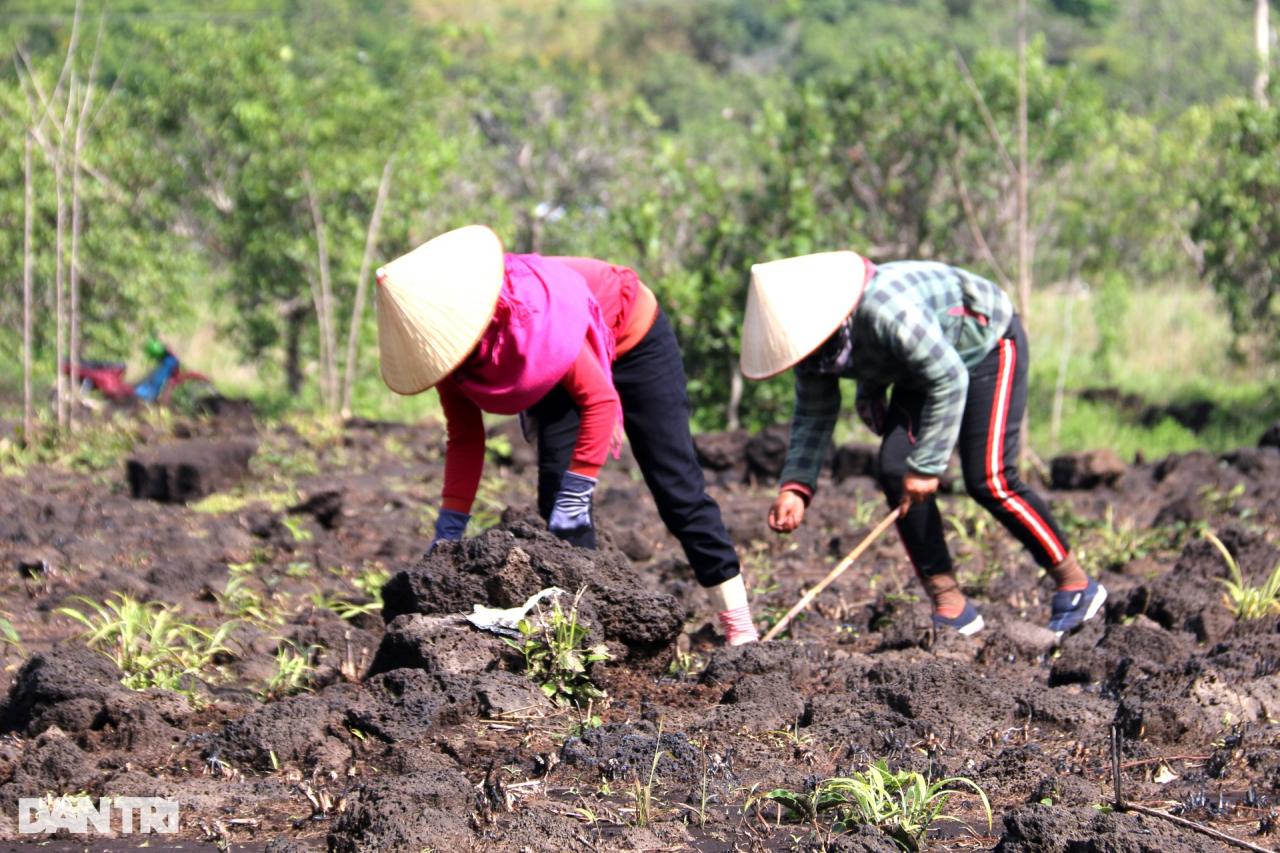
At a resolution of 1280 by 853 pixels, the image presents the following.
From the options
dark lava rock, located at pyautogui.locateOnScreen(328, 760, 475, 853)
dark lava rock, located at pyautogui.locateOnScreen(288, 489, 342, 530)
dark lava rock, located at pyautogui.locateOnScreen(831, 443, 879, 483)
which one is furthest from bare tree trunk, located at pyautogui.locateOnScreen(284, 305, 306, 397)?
dark lava rock, located at pyautogui.locateOnScreen(328, 760, 475, 853)

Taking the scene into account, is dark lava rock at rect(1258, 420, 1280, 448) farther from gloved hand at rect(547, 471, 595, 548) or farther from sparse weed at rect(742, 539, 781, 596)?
gloved hand at rect(547, 471, 595, 548)

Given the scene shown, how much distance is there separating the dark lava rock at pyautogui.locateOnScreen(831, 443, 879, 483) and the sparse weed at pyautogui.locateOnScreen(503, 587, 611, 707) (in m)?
4.33

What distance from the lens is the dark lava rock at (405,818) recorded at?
126 inches

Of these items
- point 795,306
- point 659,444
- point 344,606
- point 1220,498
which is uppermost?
point 795,306

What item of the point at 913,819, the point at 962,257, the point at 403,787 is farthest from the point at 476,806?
the point at 962,257

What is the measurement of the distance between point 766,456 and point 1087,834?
5.44 meters

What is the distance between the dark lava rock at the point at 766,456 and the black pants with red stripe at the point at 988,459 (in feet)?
10.6

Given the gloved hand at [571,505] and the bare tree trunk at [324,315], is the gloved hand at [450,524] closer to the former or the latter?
the gloved hand at [571,505]

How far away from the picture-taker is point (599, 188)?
16062 millimetres

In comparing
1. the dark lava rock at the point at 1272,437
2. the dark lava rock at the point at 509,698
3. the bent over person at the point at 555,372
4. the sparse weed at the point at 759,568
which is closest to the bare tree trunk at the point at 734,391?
the dark lava rock at the point at 1272,437

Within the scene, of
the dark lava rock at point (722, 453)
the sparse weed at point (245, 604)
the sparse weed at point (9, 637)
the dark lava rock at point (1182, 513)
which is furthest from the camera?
the dark lava rock at point (722, 453)

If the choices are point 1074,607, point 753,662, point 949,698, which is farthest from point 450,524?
point 1074,607

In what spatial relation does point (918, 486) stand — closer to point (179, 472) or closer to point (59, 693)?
point (59, 693)

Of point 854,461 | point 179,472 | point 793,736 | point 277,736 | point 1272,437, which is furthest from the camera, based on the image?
point 1272,437
